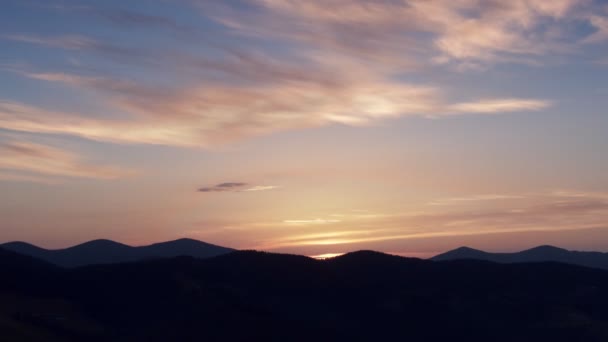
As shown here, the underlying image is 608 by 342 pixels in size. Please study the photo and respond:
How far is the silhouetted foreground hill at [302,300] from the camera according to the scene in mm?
78375

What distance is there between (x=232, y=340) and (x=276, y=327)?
293 inches

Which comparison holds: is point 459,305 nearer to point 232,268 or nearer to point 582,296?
point 582,296

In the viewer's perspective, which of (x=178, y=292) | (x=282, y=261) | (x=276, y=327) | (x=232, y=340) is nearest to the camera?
(x=232, y=340)

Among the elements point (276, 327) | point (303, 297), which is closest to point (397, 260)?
point (303, 297)

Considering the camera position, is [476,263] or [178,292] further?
[476,263]

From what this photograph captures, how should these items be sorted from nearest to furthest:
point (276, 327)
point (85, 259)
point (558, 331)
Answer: point (276, 327)
point (558, 331)
point (85, 259)

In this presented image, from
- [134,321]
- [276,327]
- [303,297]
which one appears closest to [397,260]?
[303,297]

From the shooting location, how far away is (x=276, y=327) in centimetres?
8231

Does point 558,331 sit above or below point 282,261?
below

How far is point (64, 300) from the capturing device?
85438mm

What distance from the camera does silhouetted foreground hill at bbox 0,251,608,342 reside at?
78375 mm

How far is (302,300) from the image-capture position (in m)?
105

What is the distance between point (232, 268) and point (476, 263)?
167 feet

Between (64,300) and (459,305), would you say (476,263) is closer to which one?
(459,305)
